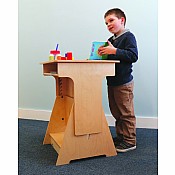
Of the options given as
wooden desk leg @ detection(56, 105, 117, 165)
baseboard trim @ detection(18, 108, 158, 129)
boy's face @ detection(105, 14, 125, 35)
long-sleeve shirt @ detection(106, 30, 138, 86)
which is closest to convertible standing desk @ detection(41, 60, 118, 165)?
wooden desk leg @ detection(56, 105, 117, 165)

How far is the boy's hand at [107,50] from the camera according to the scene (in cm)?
118

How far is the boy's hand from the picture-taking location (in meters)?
1.18

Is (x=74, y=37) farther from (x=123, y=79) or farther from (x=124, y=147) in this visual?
(x=124, y=147)

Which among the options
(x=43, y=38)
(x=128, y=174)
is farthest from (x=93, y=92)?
(x=43, y=38)

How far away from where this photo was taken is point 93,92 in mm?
1094

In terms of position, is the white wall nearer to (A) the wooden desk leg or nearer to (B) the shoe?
(B) the shoe

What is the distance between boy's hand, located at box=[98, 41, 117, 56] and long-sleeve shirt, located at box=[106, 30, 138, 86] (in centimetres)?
3

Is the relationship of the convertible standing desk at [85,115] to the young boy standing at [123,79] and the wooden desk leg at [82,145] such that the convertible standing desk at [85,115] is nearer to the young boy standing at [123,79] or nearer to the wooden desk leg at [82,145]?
the wooden desk leg at [82,145]

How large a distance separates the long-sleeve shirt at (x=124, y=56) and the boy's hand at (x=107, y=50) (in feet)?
0.09

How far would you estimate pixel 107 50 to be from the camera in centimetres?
119

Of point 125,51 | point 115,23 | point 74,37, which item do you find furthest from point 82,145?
point 74,37
